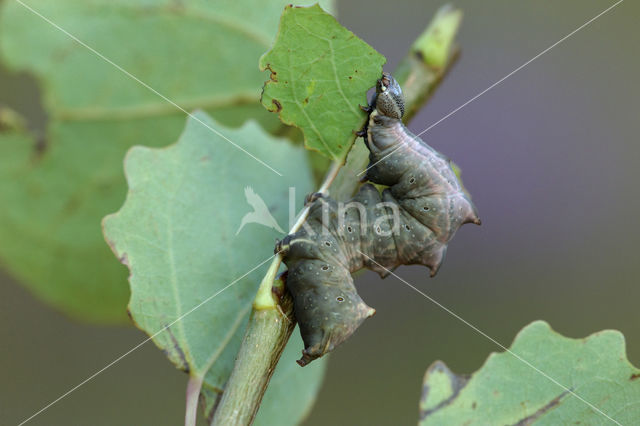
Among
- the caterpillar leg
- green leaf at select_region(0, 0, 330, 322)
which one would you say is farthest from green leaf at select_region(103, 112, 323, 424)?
green leaf at select_region(0, 0, 330, 322)

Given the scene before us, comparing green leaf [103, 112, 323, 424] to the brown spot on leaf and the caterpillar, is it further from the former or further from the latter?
the brown spot on leaf

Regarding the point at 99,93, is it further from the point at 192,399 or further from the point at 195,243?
the point at 192,399

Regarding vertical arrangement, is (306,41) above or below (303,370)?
above

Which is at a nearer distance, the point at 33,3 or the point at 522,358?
the point at 522,358

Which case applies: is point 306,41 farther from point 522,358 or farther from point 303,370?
point 303,370

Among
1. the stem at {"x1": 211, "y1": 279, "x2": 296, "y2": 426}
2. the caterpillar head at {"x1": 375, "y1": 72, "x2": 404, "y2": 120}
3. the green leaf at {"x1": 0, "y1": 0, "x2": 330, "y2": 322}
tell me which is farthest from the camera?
the green leaf at {"x1": 0, "y1": 0, "x2": 330, "y2": 322}

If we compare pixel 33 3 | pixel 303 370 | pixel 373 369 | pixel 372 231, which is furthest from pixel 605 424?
pixel 373 369

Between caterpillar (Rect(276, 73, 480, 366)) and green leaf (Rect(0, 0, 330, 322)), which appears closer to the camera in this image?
caterpillar (Rect(276, 73, 480, 366))
